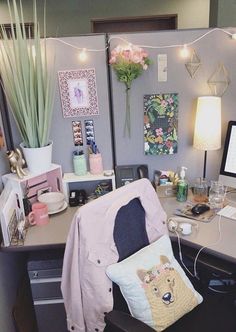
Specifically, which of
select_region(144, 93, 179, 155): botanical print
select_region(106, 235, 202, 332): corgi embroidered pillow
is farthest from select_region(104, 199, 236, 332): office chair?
select_region(144, 93, 179, 155): botanical print

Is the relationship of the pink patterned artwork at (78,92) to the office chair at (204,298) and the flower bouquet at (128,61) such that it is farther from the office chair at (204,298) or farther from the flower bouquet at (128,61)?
the office chair at (204,298)

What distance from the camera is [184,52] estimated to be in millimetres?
1587

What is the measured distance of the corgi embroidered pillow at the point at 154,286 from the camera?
1.08 metres

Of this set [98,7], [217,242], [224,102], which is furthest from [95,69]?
[98,7]

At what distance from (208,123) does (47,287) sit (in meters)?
1.22

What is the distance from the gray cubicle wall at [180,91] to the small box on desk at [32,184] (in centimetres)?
39

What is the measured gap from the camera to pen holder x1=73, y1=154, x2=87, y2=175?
66.5 inches

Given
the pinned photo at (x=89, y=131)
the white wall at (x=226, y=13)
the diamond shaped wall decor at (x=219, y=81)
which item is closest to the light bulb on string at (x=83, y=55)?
the pinned photo at (x=89, y=131)

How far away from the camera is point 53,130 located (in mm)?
1684

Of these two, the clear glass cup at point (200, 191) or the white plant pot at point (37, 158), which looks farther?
the clear glass cup at point (200, 191)

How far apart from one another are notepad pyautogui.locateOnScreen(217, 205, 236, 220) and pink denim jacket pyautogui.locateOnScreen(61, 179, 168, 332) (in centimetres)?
63

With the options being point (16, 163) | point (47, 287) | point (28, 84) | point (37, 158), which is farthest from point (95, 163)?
point (47, 287)

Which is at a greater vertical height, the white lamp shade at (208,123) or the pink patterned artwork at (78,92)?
the pink patterned artwork at (78,92)

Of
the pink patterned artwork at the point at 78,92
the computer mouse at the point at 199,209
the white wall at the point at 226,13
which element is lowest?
the computer mouse at the point at 199,209
